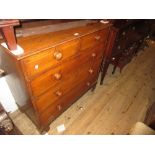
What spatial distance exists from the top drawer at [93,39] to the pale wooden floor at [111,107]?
3.73ft

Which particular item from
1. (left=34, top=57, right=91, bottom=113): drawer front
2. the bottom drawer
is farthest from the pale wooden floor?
(left=34, top=57, right=91, bottom=113): drawer front

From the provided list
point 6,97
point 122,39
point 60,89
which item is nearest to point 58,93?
point 60,89

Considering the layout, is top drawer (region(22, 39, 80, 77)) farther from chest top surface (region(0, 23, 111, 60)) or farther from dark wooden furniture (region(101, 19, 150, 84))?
dark wooden furniture (region(101, 19, 150, 84))

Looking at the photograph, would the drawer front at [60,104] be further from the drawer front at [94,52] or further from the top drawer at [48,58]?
the top drawer at [48,58]

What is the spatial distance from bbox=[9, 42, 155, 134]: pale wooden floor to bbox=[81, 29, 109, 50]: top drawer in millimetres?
1137

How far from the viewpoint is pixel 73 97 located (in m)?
2.12

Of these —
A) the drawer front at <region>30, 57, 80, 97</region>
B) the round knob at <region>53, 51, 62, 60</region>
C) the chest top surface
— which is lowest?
the drawer front at <region>30, 57, 80, 97</region>

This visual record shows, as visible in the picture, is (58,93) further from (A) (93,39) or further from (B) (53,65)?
(A) (93,39)

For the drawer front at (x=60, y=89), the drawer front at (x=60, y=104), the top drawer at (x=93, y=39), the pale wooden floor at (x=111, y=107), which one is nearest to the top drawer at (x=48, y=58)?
the top drawer at (x=93, y=39)

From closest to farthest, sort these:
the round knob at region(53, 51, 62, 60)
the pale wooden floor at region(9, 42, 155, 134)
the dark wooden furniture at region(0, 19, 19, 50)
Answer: the dark wooden furniture at region(0, 19, 19, 50)
the round knob at region(53, 51, 62, 60)
the pale wooden floor at region(9, 42, 155, 134)

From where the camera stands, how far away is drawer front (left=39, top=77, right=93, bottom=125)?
1.75 m

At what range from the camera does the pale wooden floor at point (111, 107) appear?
2.15 meters

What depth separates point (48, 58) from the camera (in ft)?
4.11
